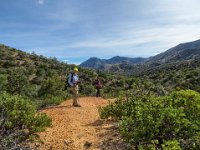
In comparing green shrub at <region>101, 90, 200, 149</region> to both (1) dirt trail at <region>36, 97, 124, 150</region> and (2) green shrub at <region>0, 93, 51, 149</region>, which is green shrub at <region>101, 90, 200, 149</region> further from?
(2) green shrub at <region>0, 93, 51, 149</region>

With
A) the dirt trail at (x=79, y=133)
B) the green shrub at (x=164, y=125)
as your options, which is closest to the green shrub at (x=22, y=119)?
the dirt trail at (x=79, y=133)

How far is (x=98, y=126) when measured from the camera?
12406 millimetres

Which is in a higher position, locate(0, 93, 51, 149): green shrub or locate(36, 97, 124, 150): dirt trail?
→ locate(0, 93, 51, 149): green shrub

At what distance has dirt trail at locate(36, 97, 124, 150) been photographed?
1027 cm

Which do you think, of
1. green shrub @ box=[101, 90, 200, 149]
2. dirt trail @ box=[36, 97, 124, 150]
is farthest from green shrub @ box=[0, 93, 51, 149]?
green shrub @ box=[101, 90, 200, 149]

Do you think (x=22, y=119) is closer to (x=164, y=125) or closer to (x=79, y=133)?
(x=79, y=133)

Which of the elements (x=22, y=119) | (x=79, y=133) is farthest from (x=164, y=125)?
(x=22, y=119)

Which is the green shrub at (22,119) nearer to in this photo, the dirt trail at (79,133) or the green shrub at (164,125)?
the dirt trail at (79,133)

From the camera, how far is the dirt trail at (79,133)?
10273 mm

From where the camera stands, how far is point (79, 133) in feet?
37.6

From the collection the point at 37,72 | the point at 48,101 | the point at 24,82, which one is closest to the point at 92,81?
the point at 37,72

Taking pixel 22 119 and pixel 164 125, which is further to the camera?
pixel 22 119

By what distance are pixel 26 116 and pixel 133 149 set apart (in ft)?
11.8

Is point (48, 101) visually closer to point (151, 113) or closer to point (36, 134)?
point (36, 134)
